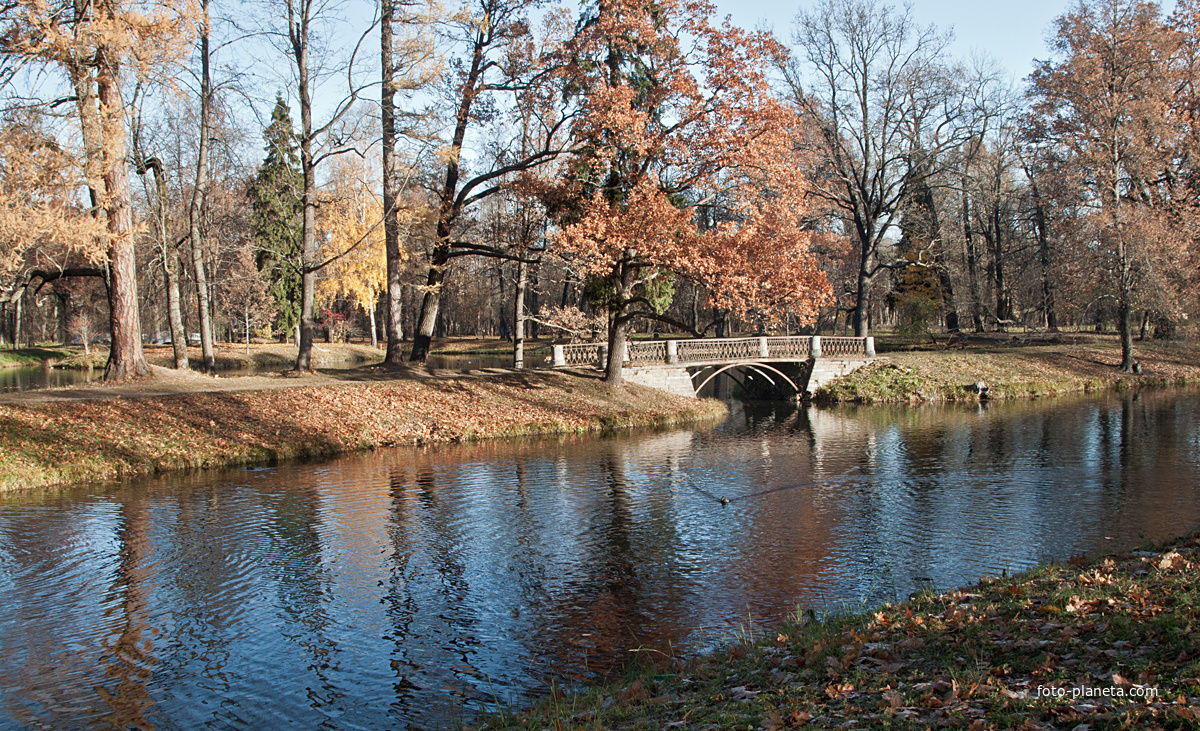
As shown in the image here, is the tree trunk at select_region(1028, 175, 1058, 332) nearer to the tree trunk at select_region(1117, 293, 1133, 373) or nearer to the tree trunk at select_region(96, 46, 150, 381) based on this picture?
the tree trunk at select_region(1117, 293, 1133, 373)

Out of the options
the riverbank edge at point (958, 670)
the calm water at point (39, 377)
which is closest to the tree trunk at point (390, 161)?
the calm water at point (39, 377)

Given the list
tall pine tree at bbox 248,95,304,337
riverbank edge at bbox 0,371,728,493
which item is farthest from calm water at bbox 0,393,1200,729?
tall pine tree at bbox 248,95,304,337

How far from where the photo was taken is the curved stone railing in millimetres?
31422

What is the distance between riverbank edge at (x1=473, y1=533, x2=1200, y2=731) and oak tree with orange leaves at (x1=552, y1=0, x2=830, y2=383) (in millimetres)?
15000

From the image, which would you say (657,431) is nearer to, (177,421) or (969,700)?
(177,421)

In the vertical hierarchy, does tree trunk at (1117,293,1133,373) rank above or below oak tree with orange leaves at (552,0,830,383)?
below

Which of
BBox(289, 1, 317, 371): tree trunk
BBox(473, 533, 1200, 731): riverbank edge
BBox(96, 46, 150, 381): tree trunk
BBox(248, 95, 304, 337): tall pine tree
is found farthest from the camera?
BBox(248, 95, 304, 337): tall pine tree

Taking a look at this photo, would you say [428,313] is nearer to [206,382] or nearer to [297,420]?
[206,382]

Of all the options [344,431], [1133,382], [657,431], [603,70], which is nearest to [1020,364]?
[1133,382]

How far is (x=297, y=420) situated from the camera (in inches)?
870

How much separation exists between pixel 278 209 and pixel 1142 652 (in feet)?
180

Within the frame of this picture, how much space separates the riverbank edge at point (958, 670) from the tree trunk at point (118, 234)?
20.1 m

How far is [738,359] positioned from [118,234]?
23.1 meters

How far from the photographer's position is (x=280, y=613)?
380 inches
